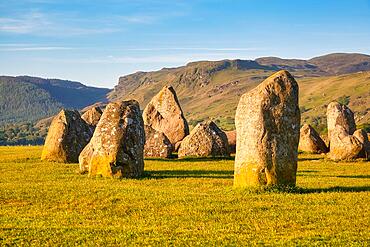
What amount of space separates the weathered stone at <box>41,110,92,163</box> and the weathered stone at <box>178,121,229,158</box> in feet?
24.9

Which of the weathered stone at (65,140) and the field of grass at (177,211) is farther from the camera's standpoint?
the weathered stone at (65,140)

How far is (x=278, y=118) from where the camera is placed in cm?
2170

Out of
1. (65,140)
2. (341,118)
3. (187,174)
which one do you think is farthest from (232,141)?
(187,174)

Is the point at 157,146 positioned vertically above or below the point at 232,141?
below

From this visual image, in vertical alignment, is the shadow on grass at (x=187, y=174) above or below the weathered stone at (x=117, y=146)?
below

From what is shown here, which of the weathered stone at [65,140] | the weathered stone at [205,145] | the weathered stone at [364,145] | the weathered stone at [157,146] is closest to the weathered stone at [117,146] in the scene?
the weathered stone at [65,140]

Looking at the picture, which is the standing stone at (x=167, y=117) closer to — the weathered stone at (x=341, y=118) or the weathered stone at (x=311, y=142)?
the weathered stone at (x=311, y=142)

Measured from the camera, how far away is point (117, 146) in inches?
1030

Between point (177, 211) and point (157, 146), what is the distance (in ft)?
75.0

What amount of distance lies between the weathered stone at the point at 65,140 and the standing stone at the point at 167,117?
12.5 m

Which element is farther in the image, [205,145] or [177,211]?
[205,145]

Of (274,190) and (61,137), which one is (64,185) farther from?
(61,137)

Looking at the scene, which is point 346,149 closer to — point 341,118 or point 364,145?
point 364,145

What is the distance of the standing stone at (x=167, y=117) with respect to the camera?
48719 millimetres
